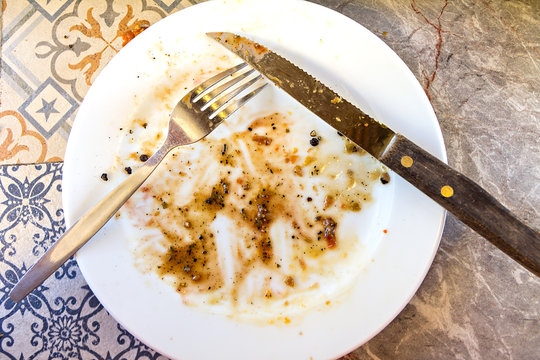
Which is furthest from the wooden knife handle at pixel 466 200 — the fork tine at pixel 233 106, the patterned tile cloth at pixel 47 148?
the patterned tile cloth at pixel 47 148

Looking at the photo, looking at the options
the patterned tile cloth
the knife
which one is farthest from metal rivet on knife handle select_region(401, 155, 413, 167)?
the patterned tile cloth

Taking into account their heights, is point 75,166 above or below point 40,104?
below

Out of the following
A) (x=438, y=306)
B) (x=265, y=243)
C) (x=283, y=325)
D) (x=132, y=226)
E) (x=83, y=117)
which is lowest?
(x=438, y=306)

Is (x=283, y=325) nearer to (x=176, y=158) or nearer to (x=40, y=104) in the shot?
(x=176, y=158)

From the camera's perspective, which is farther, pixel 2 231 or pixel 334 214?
pixel 2 231

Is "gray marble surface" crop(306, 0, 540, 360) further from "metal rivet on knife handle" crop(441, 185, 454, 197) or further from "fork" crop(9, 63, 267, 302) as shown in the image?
"fork" crop(9, 63, 267, 302)

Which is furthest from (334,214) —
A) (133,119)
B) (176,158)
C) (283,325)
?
(133,119)
